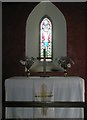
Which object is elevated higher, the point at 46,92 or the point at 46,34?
the point at 46,34

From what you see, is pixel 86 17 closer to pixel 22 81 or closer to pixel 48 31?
pixel 48 31

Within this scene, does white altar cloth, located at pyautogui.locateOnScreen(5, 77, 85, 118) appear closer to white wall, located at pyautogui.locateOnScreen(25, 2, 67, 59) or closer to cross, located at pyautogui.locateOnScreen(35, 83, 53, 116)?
cross, located at pyautogui.locateOnScreen(35, 83, 53, 116)

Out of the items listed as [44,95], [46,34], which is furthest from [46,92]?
[46,34]

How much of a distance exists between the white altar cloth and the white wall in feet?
5.65

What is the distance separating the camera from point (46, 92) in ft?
19.5

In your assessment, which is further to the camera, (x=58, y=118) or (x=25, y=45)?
(x=25, y=45)

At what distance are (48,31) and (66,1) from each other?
0.93 m

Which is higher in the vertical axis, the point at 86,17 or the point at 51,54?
the point at 86,17

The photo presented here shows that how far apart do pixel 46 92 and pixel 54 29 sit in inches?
90.1

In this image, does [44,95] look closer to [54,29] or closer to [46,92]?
[46,92]

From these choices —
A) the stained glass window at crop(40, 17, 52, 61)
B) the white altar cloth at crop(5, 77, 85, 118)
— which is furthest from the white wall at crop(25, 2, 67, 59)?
the white altar cloth at crop(5, 77, 85, 118)

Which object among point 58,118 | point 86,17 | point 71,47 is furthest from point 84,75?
point 58,118

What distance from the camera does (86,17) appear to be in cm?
740

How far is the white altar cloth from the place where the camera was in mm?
5914
